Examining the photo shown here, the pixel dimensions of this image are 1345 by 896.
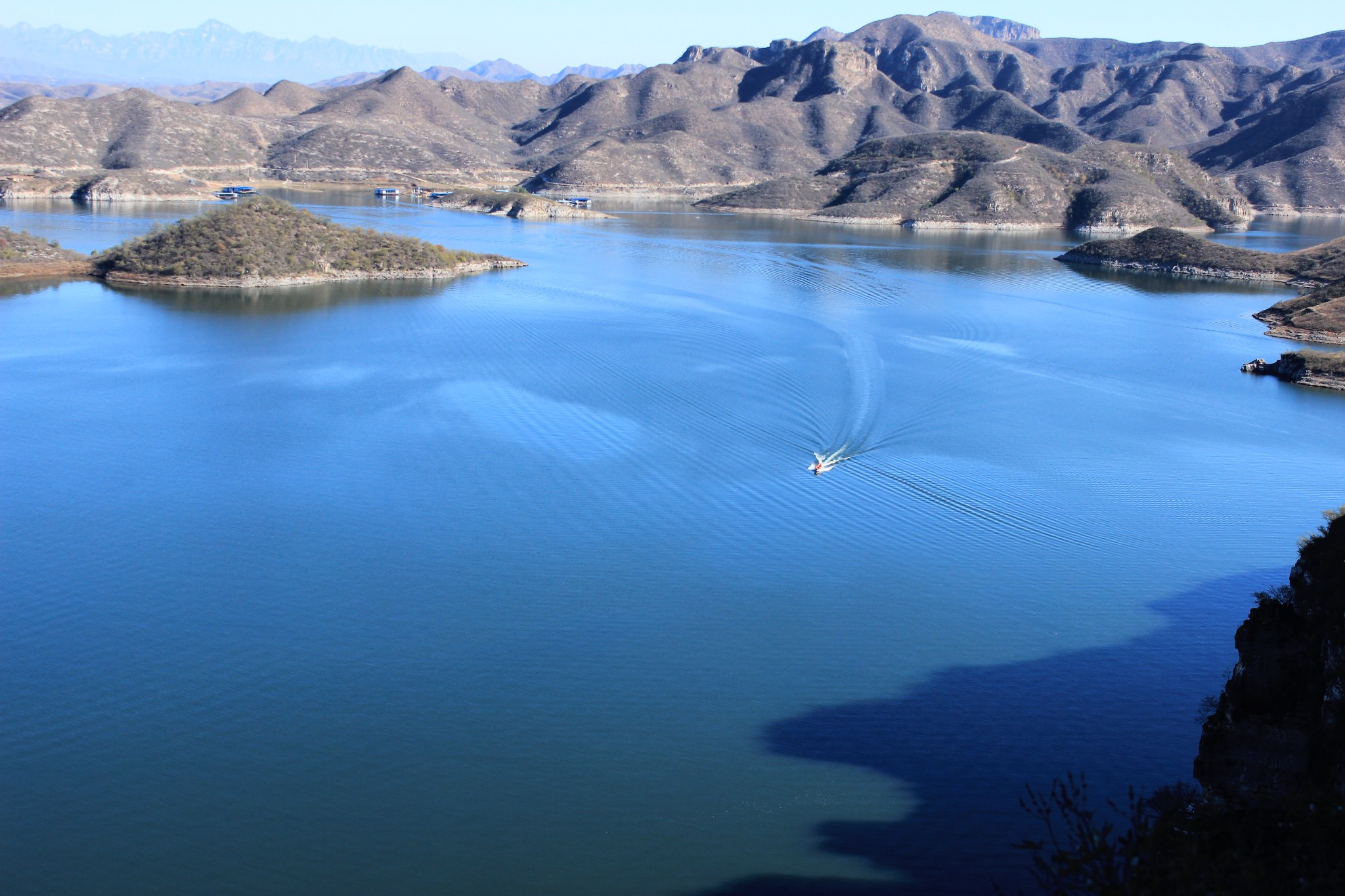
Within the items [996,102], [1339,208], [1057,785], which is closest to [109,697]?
[1057,785]

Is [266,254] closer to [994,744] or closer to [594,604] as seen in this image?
[594,604]

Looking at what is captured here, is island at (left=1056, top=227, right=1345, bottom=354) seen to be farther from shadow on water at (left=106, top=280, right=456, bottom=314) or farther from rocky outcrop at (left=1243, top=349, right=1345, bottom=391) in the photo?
shadow on water at (left=106, top=280, right=456, bottom=314)

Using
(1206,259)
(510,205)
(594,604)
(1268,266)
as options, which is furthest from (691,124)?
(594,604)

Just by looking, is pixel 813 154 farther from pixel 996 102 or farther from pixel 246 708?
pixel 246 708

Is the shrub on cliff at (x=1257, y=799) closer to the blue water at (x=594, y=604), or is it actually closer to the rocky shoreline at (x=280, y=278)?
the blue water at (x=594, y=604)

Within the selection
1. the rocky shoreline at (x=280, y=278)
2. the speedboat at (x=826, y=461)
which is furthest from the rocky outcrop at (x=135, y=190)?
the speedboat at (x=826, y=461)

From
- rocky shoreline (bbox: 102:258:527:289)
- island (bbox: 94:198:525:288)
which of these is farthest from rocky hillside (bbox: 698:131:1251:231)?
island (bbox: 94:198:525:288)
